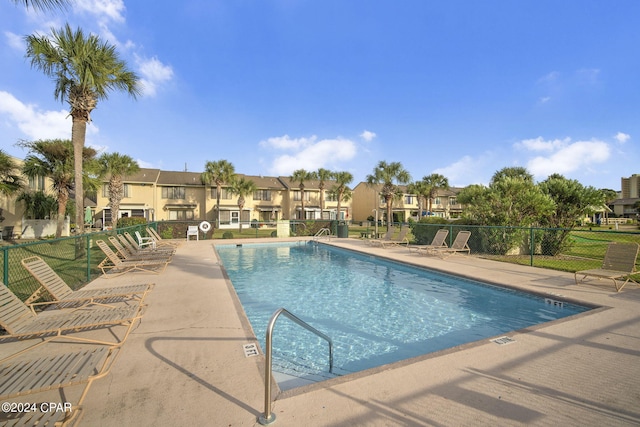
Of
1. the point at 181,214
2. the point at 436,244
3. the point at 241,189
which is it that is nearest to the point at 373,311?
the point at 436,244

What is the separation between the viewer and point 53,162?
1961cm

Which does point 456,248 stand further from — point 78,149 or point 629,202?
point 629,202

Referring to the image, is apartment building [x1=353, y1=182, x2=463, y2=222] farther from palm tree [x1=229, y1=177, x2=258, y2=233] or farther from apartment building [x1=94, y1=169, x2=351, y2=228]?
palm tree [x1=229, y1=177, x2=258, y2=233]

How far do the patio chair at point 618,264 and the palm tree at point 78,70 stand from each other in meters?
17.4

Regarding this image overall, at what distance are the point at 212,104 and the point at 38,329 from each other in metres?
22.1

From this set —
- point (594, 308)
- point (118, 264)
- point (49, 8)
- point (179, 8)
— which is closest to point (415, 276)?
point (594, 308)

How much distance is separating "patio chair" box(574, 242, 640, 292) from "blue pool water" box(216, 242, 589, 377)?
5.47 feet

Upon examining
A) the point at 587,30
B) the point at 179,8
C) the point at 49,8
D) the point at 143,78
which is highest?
the point at 179,8

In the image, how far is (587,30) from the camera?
44.1 ft

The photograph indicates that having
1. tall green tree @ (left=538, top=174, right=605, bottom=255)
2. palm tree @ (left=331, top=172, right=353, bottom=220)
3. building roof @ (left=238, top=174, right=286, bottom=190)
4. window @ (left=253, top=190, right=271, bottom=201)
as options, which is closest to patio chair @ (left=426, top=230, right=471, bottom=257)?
tall green tree @ (left=538, top=174, right=605, bottom=255)

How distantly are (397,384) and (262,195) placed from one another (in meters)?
40.1

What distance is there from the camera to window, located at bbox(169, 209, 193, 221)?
37.4 m

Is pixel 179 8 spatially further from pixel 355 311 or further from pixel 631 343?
pixel 631 343

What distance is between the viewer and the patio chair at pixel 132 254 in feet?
30.5
